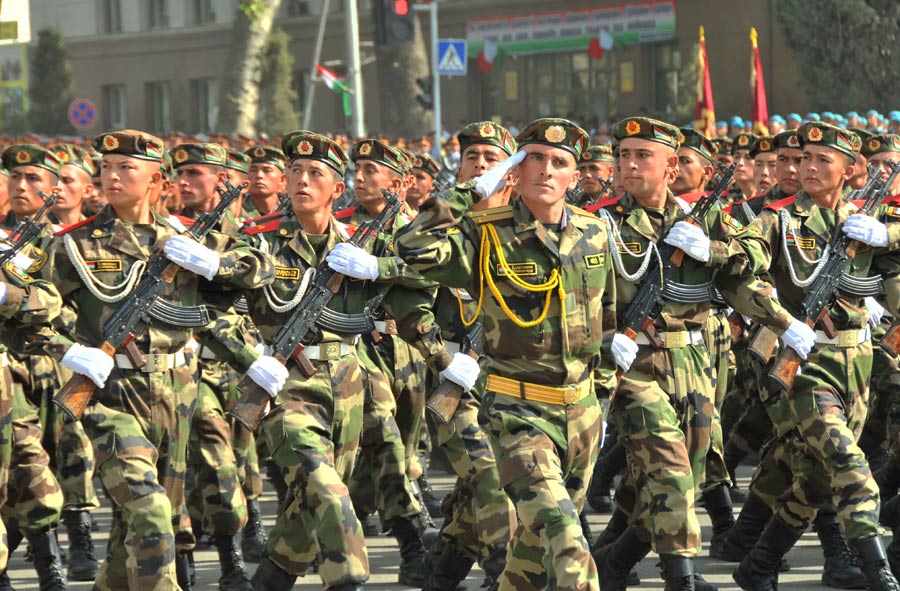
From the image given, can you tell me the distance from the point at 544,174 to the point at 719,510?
3231mm

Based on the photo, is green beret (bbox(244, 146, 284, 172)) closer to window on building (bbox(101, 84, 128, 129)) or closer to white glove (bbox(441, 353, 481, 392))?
white glove (bbox(441, 353, 481, 392))

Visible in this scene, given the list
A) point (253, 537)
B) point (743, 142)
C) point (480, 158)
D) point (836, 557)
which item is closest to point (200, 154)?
point (480, 158)

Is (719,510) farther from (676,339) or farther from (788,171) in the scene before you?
(788,171)

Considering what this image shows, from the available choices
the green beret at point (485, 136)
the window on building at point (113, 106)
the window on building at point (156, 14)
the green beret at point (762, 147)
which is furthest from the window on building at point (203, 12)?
the green beret at point (485, 136)

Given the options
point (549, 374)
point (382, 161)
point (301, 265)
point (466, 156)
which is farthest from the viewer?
point (382, 161)

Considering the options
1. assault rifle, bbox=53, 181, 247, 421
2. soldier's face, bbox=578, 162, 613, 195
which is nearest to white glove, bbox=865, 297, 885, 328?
soldier's face, bbox=578, 162, 613, 195

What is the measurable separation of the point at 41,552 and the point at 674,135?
3553mm

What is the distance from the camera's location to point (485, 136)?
8.73 m

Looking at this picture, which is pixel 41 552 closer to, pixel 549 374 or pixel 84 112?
pixel 549 374

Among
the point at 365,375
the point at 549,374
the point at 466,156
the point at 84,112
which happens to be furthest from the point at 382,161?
the point at 84,112

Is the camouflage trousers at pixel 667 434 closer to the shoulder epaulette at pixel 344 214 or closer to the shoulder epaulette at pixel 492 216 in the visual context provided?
the shoulder epaulette at pixel 492 216

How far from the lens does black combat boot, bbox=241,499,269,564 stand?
914 cm

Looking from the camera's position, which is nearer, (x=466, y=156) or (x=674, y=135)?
(x=674, y=135)

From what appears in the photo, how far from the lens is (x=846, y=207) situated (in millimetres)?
8266
